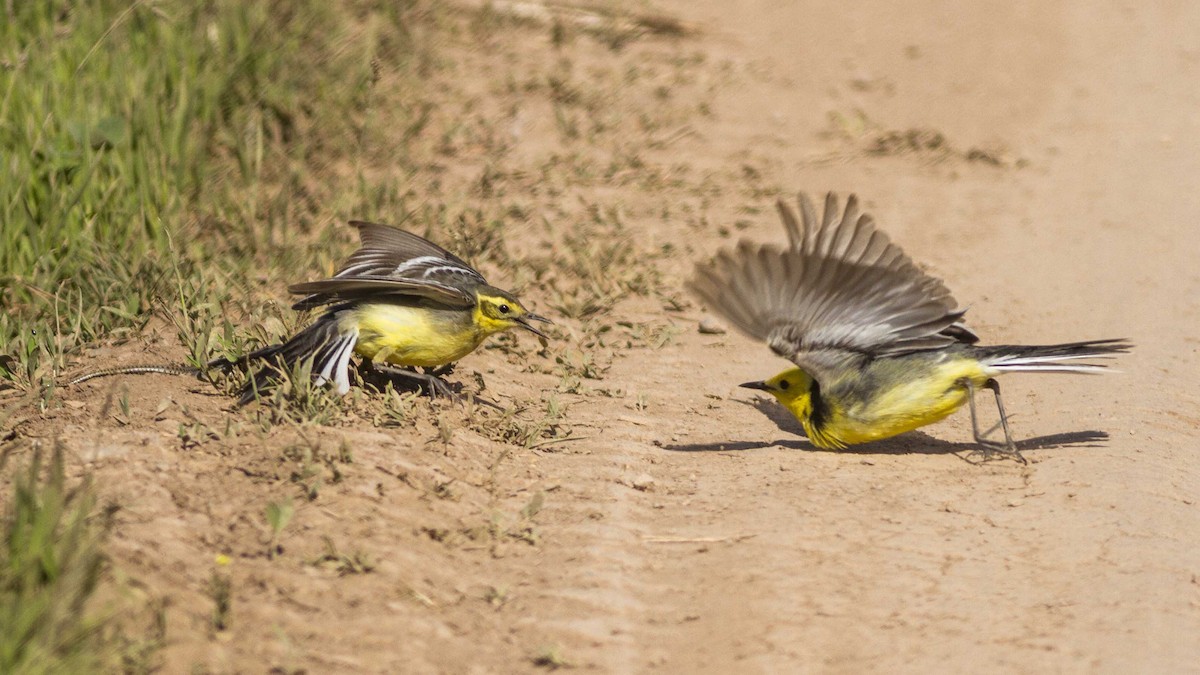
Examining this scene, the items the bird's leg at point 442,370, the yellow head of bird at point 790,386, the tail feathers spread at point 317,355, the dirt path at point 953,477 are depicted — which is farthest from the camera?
the bird's leg at point 442,370

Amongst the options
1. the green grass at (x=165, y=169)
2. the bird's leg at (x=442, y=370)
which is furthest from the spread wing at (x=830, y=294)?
the green grass at (x=165, y=169)

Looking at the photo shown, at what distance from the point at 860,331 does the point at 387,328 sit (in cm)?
210

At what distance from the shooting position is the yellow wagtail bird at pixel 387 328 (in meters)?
5.17

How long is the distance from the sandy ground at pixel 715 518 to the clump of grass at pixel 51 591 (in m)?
0.22

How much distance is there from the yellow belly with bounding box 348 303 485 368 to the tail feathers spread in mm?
72

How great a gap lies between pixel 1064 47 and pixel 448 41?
6.14m

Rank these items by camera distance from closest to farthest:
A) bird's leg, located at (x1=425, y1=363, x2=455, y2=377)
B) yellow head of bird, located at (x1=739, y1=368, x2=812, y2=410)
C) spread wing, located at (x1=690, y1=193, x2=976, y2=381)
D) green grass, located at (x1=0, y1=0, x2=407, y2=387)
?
spread wing, located at (x1=690, y1=193, x2=976, y2=381)
yellow head of bird, located at (x1=739, y1=368, x2=812, y2=410)
bird's leg, located at (x1=425, y1=363, x2=455, y2=377)
green grass, located at (x1=0, y1=0, x2=407, y2=387)

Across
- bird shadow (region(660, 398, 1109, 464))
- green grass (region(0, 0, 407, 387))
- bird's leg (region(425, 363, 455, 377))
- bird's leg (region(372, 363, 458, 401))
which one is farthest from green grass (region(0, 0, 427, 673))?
bird shadow (region(660, 398, 1109, 464))

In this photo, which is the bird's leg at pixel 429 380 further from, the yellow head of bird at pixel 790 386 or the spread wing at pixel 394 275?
the yellow head of bird at pixel 790 386

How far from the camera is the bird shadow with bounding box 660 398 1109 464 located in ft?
18.1

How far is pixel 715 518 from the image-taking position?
15.6 feet

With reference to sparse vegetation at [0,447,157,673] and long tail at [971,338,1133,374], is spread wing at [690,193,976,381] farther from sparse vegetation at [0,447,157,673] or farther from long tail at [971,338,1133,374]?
sparse vegetation at [0,447,157,673]

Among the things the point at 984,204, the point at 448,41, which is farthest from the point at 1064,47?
the point at 448,41

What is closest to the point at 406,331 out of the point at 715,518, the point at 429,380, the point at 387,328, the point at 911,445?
the point at 387,328
